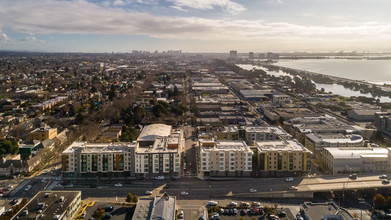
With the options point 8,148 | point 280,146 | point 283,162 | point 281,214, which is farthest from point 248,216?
point 8,148

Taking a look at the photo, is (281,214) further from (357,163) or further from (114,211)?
(357,163)

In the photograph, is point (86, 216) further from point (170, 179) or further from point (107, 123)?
point (107, 123)

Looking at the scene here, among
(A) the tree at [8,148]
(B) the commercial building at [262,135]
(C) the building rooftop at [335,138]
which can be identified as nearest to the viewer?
(A) the tree at [8,148]

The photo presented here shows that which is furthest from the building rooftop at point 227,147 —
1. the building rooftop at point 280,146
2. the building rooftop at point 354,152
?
the building rooftop at point 354,152

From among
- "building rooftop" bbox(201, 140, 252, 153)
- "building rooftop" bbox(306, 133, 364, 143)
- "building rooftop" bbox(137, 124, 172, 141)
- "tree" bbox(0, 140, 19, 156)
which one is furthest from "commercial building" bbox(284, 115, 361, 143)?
"tree" bbox(0, 140, 19, 156)

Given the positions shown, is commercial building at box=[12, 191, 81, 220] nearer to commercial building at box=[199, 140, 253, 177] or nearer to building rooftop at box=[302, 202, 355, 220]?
commercial building at box=[199, 140, 253, 177]

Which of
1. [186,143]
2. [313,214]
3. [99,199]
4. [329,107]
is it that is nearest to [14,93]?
[186,143]

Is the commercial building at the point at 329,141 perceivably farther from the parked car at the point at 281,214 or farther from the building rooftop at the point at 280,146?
the parked car at the point at 281,214

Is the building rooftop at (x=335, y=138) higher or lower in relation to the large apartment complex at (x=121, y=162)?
higher
